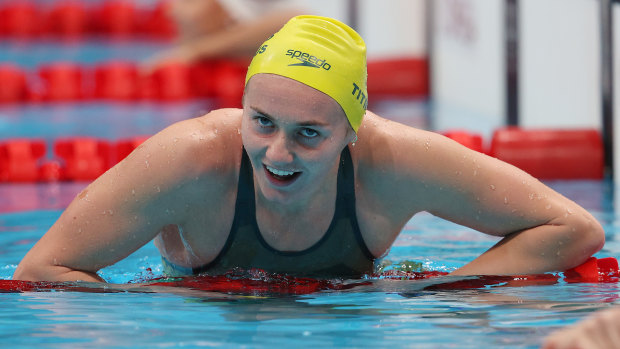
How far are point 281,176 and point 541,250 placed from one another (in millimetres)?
942

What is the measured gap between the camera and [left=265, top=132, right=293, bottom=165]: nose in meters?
2.42

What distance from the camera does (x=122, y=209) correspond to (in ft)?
8.57

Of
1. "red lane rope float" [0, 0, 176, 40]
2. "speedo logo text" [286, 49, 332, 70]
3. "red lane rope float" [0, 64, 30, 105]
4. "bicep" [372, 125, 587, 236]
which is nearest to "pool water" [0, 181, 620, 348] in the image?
"bicep" [372, 125, 587, 236]

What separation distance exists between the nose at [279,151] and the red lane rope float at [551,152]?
3.49 meters

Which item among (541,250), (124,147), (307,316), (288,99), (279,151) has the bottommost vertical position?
(307,316)

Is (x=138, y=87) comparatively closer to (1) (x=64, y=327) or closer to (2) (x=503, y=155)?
(2) (x=503, y=155)

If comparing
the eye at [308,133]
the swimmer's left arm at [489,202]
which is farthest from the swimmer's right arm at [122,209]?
the swimmer's left arm at [489,202]

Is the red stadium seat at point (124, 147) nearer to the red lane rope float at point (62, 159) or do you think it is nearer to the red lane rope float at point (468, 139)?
the red lane rope float at point (62, 159)

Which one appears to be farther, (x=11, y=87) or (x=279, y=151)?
(x=11, y=87)

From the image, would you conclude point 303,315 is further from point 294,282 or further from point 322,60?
Result: point 322,60

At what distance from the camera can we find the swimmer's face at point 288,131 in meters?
2.43

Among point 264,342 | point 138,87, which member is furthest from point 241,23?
point 264,342

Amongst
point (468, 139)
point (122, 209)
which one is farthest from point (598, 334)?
point (468, 139)

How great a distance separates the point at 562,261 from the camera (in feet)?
9.82
